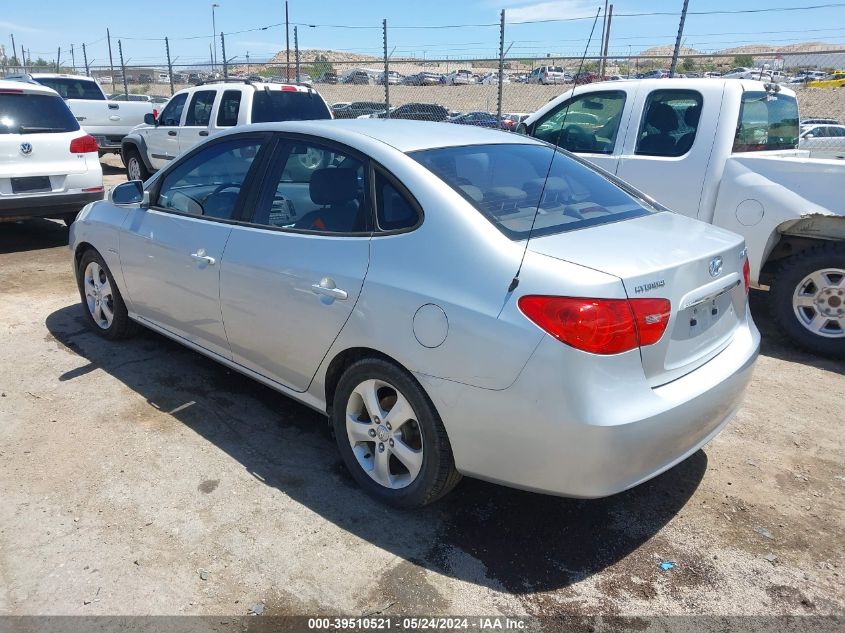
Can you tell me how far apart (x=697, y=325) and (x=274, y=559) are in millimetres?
1992

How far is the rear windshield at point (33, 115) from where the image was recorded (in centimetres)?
729

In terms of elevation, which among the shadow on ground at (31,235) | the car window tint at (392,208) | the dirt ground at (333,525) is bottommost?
the dirt ground at (333,525)

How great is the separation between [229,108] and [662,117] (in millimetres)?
6426

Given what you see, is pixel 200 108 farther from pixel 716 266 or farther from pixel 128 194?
pixel 716 266

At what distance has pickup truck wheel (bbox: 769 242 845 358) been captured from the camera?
486 centimetres

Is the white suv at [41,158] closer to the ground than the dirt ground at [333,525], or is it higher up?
higher up

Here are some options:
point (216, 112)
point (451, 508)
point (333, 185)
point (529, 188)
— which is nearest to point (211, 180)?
point (333, 185)

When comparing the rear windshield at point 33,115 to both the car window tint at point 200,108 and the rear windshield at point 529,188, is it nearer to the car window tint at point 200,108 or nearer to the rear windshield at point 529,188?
the car window tint at point 200,108

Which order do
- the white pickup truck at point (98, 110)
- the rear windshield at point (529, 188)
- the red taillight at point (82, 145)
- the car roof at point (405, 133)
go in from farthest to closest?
the white pickup truck at point (98, 110), the red taillight at point (82, 145), the car roof at point (405, 133), the rear windshield at point (529, 188)

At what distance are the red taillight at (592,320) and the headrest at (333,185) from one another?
1.14 meters

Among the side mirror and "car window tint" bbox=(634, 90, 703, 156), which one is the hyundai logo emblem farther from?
the side mirror

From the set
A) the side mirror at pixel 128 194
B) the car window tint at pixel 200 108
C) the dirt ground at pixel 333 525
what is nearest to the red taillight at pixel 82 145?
the car window tint at pixel 200 108

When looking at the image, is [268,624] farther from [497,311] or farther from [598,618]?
[497,311]

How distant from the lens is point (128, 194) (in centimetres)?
452
